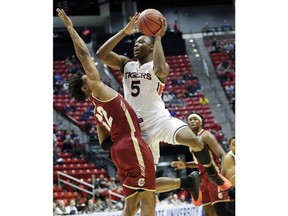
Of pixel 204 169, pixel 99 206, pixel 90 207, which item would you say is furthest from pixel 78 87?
pixel 99 206

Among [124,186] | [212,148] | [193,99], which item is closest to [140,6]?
[193,99]

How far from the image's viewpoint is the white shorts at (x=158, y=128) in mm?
6059

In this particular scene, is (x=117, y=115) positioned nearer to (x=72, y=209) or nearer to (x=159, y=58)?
(x=159, y=58)

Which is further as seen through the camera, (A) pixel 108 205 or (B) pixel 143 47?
(A) pixel 108 205

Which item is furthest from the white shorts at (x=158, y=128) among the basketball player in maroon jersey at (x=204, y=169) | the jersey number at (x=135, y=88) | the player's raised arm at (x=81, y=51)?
the basketball player in maroon jersey at (x=204, y=169)

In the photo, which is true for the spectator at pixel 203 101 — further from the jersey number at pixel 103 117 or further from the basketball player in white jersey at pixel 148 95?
the jersey number at pixel 103 117

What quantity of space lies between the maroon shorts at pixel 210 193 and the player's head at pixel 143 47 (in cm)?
242

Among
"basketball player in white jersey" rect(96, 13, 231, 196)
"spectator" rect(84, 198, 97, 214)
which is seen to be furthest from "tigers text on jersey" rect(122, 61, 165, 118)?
"spectator" rect(84, 198, 97, 214)

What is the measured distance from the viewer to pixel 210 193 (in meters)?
8.02

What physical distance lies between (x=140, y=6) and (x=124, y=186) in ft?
79.6

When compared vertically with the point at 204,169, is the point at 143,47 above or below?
above

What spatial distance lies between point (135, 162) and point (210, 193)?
2.70m
